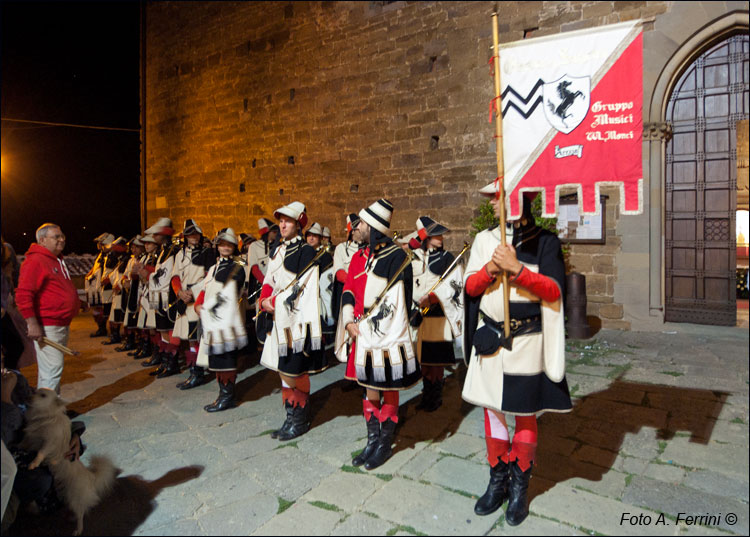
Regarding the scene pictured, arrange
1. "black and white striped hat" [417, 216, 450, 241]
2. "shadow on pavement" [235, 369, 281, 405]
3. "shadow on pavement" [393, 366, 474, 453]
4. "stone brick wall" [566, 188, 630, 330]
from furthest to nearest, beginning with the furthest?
1. "stone brick wall" [566, 188, 630, 330]
2. "shadow on pavement" [235, 369, 281, 405]
3. "black and white striped hat" [417, 216, 450, 241]
4. "shadow on pavement" [393, 366, 474, 453]

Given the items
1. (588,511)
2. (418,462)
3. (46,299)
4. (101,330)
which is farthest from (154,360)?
(588,511)

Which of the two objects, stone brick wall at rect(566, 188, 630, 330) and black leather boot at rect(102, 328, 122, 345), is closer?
stone brick wall at rect(566, 188, 630, 330)

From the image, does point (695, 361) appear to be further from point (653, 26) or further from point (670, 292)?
point (653, 26)

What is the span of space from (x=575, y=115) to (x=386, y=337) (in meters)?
1.82

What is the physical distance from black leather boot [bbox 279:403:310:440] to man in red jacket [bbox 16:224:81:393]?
221 centimetres

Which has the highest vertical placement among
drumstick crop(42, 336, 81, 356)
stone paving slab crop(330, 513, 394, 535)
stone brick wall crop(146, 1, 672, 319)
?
stone brick wall crop(146, 1, 672, 319)

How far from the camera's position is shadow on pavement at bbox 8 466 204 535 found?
8.75 ft

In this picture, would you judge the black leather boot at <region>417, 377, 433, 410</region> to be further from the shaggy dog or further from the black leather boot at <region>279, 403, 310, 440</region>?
the shaggy dog

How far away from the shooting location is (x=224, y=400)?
4.73m

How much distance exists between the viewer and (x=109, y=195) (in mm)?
18719

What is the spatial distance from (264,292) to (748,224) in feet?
45.2

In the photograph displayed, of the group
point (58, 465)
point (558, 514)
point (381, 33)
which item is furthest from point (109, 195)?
point (558, 514)

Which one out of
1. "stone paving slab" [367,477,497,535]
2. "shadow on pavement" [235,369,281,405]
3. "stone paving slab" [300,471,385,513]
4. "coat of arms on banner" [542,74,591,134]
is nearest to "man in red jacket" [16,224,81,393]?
"shadow on pavement" [235,369,281,405]

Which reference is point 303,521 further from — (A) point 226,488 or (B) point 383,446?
(B) point 383,446
